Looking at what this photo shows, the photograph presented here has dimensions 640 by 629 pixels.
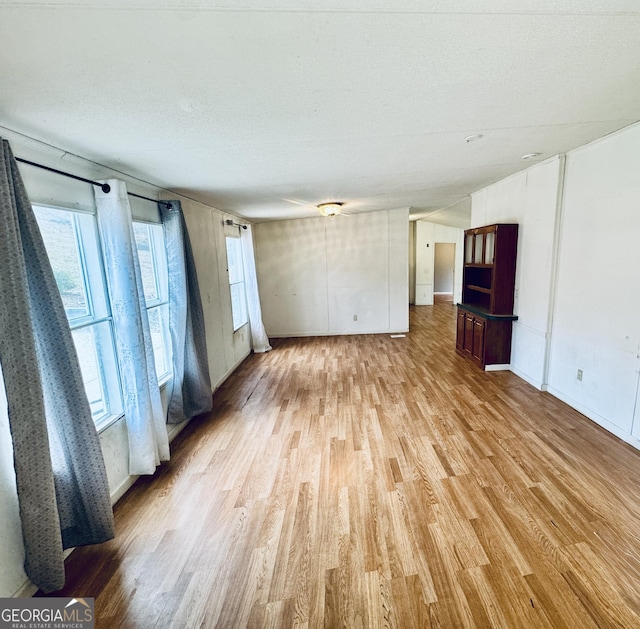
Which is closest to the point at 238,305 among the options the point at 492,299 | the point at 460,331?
the point at 460,331

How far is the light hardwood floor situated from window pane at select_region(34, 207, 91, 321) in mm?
1443

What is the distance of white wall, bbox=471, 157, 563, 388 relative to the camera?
332cm

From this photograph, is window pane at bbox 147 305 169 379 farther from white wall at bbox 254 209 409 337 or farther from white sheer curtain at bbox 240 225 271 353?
white wall at bbox 254 209 409 337

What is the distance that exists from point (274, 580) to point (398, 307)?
5535 millimetres

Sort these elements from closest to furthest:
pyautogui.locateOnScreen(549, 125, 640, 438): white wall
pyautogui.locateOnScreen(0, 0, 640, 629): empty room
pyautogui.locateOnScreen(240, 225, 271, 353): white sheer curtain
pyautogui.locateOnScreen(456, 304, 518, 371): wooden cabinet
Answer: pyautogui.locateOnScreen(0, 0, 640, 629): empty room → pyautogui.locateOnScreen(549, 125, 640, 438): white wall → pyautogui.locateOnScreen(456, 304, 518, 371): wooden cabinet → pyautogui.locateOnScreen(240, 225, 271, 353): white sheer curtain

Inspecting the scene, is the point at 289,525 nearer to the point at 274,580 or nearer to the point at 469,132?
the point at 274,580

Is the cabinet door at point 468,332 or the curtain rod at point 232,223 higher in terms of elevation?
the curtain rod at point 232,223

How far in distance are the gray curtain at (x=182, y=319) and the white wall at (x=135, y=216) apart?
16 cm

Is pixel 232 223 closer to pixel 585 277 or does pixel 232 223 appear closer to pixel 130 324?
pixel 130 324

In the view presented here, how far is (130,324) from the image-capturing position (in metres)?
2.27

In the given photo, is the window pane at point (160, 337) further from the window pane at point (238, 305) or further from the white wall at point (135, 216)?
the window pane at point (238, 305)

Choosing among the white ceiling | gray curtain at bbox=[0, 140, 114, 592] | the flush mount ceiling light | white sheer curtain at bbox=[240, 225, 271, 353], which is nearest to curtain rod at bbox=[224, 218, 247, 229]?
white sheer curtain at bbox=[240, 225, 271, 353]

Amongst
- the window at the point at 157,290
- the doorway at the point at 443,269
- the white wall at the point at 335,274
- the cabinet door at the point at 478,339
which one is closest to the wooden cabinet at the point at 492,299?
the cabinet door at the point at 478,339

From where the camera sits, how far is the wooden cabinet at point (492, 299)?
394cm
